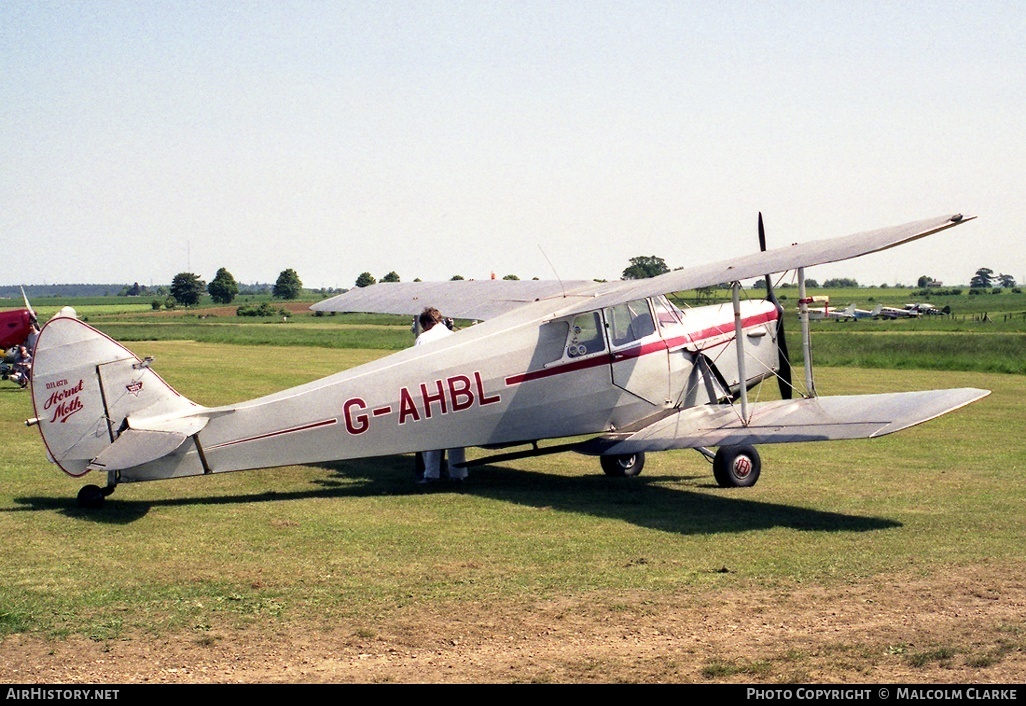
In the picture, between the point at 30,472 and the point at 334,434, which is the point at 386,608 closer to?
the point at 334,434

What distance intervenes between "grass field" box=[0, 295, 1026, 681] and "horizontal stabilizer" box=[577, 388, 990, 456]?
617mm

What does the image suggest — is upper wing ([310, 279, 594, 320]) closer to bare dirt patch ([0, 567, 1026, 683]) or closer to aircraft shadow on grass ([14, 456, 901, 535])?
aircraft shadow on grass ([14, 456, 901, 535])

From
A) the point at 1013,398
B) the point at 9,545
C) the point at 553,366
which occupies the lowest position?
the point at 1013,398

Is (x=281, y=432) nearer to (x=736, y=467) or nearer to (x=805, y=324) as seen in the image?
(x=736, y=467)

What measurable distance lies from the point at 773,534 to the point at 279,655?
458cm

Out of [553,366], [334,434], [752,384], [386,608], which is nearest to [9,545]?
[334,434]

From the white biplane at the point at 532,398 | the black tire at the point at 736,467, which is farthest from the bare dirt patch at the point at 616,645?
the black tire at the point at 736,467

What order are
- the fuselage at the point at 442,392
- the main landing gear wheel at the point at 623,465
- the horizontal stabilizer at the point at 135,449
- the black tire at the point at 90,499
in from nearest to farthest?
the horizontal stabilizer at the point at 135,449
the fuselage at the point at 442,392
the black tire at the point at 90,499
the main landing gear wheel at the point at 623,465

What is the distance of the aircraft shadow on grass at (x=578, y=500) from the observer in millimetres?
9203

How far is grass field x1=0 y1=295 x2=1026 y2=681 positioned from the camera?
21.0 ft

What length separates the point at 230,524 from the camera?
925cm

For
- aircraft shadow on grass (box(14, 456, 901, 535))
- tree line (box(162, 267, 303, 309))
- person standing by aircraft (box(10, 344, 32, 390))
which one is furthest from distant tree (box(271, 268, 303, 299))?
aircraft shadow on grass (box(14, 456, 901, 535))

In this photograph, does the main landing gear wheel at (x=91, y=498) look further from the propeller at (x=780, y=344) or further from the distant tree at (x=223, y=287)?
the distant tree at (x=223, y=287)

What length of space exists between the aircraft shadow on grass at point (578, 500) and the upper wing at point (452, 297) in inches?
110
